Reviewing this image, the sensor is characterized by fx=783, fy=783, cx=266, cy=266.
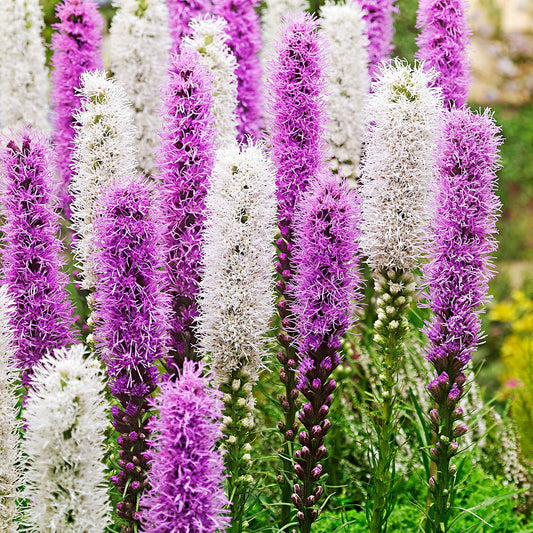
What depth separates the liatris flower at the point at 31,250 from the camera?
4.08m

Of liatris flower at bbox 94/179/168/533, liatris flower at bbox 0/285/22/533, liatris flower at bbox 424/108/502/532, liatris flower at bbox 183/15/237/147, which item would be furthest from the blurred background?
liatris flower at bbox 0/285/22/533

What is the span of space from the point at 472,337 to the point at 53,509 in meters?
2.25

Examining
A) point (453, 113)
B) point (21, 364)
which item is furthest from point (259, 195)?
point (21, 364)

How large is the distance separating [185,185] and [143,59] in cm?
173

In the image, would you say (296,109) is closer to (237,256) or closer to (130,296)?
(237,256)

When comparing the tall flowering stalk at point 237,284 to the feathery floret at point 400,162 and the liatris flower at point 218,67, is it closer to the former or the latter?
the feathery floret at point 400,162

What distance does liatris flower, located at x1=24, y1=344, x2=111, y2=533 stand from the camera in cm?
300

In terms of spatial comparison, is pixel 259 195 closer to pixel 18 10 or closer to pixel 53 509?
pixel 53 509

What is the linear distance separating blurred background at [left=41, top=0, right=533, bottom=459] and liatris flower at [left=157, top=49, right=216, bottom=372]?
4368mm

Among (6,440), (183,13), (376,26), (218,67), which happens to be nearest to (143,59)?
(183,13)

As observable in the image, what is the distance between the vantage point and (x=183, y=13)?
5.45 metres

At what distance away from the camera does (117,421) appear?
396cm

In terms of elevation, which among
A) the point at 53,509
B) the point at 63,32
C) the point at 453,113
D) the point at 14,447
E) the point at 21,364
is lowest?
the point at 53,509

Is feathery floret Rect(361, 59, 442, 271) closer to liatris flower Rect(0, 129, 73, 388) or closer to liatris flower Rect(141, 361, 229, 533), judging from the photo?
liatris flower Rect(141, 361, 229, 533)
